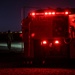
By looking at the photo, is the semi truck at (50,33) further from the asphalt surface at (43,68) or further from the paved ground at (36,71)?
the paved ground at (36,71)

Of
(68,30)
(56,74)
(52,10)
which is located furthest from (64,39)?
(56,74)

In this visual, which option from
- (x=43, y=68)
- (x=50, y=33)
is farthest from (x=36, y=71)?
(x=50, y=33)

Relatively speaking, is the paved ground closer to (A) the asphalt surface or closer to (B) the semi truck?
(A) the asphalt surface

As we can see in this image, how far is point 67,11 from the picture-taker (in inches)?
647

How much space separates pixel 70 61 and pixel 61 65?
57 cm

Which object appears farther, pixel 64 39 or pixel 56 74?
pixel 64 39

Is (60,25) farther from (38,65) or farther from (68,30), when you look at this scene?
(38,65)

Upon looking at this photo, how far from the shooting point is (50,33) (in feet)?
54.3

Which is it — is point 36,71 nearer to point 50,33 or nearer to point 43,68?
point 43,68

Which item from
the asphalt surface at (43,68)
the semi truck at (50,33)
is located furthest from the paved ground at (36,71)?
the semi truck at (50,33)

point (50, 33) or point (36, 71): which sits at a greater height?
point (50, 33)

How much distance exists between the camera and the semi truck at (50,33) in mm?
16469

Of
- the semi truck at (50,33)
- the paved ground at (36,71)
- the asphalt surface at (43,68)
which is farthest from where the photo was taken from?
the semi truck at (50,33)

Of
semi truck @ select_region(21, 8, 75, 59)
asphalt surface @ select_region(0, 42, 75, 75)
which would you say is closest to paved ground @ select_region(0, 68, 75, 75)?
asphalt surface @ select_region(0, 42, 75, 75)
